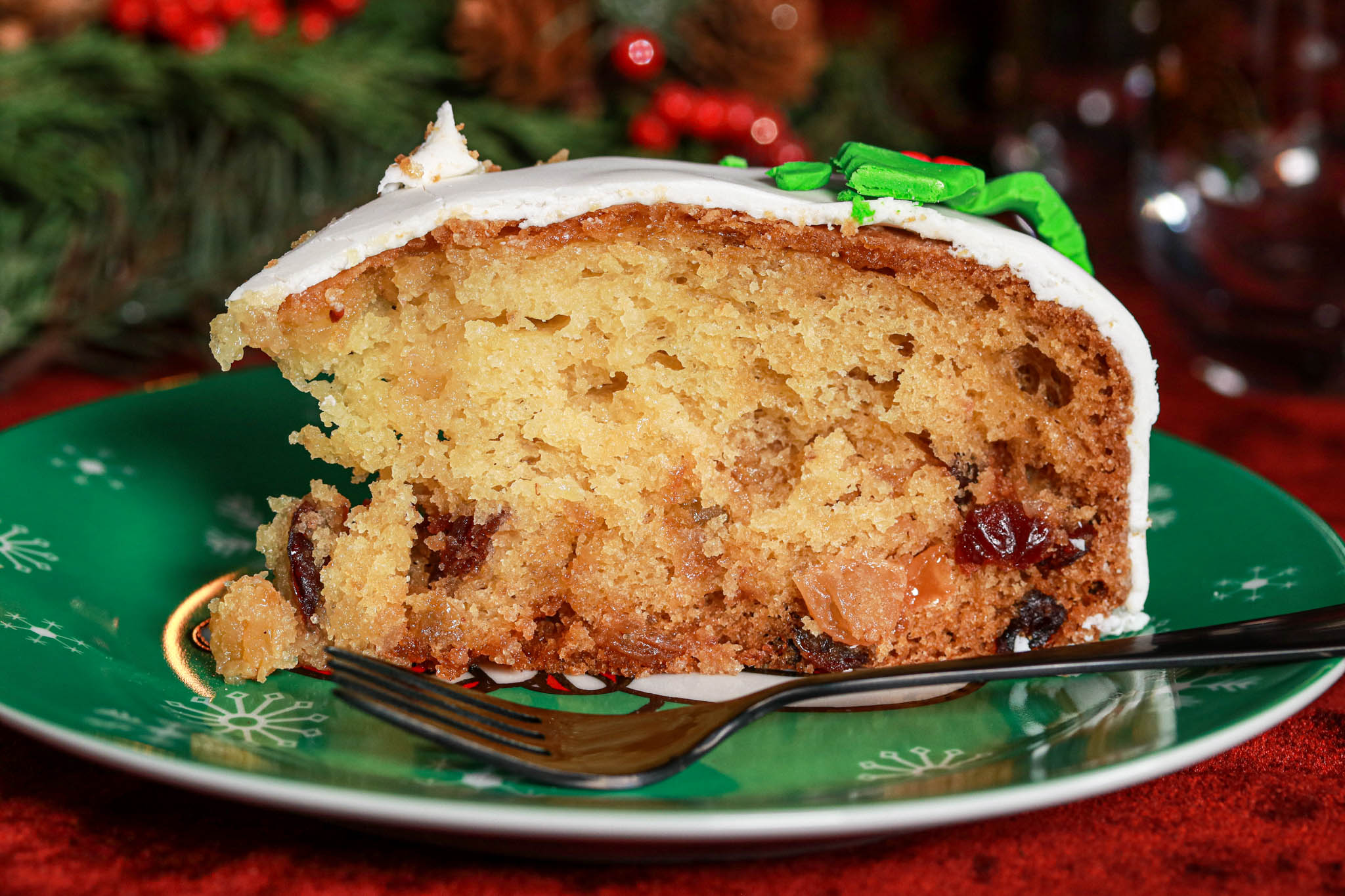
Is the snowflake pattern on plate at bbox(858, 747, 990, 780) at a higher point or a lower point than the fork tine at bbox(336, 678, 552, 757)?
higher

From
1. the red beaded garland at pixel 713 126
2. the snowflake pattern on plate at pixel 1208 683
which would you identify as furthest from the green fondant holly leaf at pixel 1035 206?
the red beaded garland at pixel 713 126

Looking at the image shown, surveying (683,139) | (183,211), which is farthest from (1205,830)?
(183,211)

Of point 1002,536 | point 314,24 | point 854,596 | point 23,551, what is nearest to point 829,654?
point 854,596

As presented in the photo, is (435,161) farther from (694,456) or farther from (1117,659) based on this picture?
(1117,659)

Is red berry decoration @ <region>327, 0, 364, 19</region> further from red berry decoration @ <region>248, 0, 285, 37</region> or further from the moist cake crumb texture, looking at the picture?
the moist cake crumb texture

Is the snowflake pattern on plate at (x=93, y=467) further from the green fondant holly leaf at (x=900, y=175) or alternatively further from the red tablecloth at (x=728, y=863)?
the green fondant holly leaf at (x=900, y=175)

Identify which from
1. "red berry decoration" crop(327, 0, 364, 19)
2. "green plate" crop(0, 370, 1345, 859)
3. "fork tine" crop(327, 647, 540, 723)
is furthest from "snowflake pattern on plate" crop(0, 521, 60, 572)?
"red berry decoration" crop(327, 0, 364, 19)

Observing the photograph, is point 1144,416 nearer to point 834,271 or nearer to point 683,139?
point 834,271
